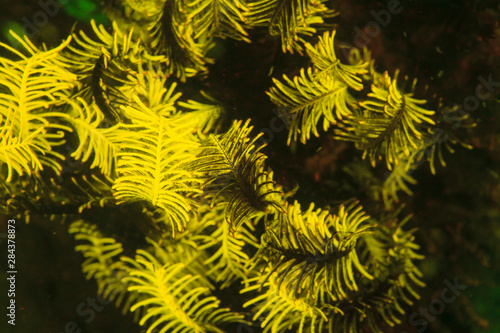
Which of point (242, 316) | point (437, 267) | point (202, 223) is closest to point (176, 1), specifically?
point (202, 223)

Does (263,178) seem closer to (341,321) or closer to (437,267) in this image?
(341,321)

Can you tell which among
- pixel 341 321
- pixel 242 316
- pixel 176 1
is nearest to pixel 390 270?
pixel 341 321

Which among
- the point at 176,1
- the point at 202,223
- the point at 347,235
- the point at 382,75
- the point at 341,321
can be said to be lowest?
the point at 341,321

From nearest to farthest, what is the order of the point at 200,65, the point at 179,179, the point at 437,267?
the point at 179,179 < the point at 200,65 < the point at 437,267

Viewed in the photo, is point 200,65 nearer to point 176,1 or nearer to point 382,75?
point 176,1

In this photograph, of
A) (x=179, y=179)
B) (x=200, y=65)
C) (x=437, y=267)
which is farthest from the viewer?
(x=437, y=267)

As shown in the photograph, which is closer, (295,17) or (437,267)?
(295,17)

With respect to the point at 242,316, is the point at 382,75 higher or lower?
higher
